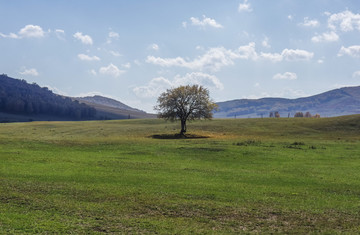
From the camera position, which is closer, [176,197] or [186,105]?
[176,197]

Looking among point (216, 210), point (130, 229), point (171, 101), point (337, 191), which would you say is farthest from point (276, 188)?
point (171, 101)

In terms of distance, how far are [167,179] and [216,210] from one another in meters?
7.81

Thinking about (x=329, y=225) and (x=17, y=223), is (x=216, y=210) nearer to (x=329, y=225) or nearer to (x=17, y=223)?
(x=329, y=225)

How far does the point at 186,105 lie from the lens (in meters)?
80.2

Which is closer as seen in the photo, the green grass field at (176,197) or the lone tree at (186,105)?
the green grass field at (176,197)

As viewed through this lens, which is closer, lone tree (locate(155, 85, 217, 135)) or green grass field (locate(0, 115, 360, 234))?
green grass field (locate(0, 115, 360, 234))

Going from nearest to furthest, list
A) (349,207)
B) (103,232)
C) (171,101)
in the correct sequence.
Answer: (103,232)
(349,207)
(171,101)

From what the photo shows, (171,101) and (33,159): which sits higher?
(171,101)

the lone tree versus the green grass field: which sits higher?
the lone tree

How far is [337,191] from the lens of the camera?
803 inches

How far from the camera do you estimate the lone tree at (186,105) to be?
261 ft

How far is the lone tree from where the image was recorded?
3132 inches

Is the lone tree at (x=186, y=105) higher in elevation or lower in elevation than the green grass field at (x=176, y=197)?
higher

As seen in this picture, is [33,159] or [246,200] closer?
[246,200]
